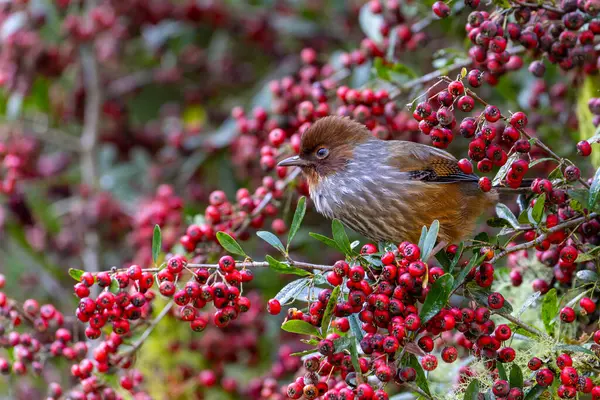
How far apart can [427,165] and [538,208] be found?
1055 mm

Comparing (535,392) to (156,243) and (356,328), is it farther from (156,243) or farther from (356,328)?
(156,243)

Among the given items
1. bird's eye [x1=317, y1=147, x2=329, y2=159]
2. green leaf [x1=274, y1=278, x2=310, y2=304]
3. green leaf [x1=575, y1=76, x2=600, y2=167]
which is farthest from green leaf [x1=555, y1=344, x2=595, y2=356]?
bird's eye [x1=317, y1=147, x2=329, y2=159]

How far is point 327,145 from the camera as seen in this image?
3.40 meters

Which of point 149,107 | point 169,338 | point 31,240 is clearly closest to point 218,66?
point 149,107

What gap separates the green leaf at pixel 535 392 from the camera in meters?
2.23

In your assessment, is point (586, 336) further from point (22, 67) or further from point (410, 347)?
point (22, 67)

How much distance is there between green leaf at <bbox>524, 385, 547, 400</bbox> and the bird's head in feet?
4.60

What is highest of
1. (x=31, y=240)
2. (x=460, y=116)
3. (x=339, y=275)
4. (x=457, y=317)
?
(x=339, y=275)

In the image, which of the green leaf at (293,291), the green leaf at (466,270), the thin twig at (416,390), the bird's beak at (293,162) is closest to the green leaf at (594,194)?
the green leaf at (466,270)

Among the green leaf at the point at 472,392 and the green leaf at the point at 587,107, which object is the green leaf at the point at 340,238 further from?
the green leaf at the point at 587,107

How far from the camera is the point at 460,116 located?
4180mm

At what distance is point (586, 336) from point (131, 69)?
4.46 m

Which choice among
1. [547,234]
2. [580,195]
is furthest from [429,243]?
[580,195]

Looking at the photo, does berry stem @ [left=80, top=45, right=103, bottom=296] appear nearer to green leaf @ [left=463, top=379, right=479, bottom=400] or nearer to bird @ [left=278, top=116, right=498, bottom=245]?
bird @ [left=278, top=116, right=498, bottom=245]
